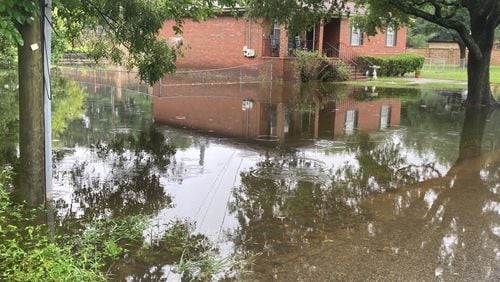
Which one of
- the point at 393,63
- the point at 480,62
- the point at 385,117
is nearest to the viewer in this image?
the point at 385,117

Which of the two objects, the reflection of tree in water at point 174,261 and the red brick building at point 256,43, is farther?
the red brick building at point 256,43

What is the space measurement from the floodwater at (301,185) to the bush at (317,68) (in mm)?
11798

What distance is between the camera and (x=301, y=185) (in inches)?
321

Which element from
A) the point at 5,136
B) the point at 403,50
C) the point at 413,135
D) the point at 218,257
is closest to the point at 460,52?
the point at 403,50

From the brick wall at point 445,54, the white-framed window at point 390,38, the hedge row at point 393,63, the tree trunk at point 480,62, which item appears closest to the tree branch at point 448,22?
the tree trunk at point 480,62

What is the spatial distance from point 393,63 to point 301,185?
2789 centimetres

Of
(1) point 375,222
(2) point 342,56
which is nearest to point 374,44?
(2) point 342,56

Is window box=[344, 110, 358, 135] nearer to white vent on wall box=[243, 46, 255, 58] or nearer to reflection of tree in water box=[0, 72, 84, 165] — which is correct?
reflection of tree in water box=[0, 72, 84, 165]

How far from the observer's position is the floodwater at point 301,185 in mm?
5340

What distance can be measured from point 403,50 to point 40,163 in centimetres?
3513

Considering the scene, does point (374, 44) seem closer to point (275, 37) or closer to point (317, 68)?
point (317, 68)

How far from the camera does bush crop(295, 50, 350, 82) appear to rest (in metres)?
28.1

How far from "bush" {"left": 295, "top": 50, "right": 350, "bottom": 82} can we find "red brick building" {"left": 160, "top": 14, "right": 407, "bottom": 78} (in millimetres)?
601

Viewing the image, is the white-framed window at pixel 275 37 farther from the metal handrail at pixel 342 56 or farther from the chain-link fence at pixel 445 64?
the chain-link fence at pixel 445 64
